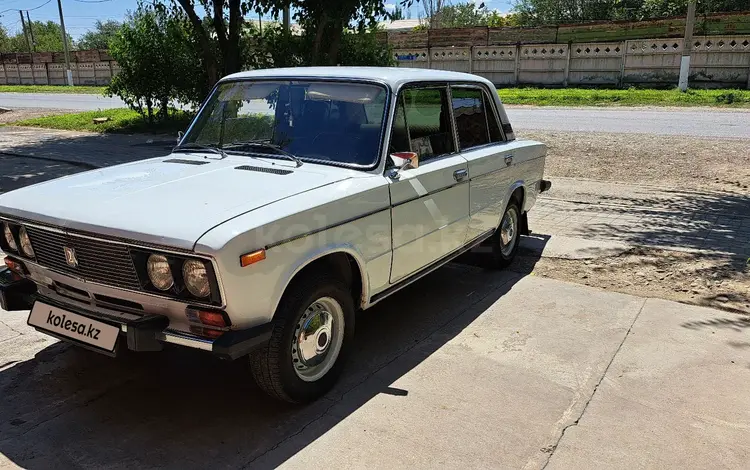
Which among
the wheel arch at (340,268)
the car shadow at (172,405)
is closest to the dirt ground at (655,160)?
the car shadow at (172,405)

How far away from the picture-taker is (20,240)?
347 centimetres

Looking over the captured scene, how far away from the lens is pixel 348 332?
146 inches

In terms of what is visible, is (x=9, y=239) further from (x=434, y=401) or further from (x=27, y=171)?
(x=27, y=171)

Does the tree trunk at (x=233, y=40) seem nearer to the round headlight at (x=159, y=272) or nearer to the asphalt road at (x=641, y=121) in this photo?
the asphalt road at (x=641, y=121)

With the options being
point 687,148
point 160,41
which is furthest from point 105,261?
point 160,41

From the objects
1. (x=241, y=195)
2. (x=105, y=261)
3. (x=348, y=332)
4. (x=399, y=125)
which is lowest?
(x=348, y=332)

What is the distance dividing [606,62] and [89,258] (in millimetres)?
27625

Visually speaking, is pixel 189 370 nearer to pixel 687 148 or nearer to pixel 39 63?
pixel 687 148

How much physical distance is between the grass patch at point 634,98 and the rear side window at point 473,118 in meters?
17.7

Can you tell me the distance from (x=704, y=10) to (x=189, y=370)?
36223 mm

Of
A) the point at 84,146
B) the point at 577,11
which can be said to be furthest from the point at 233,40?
the point at 577,11

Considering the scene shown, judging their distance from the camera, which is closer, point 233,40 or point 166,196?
point 166,196

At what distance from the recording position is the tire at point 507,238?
225 inches

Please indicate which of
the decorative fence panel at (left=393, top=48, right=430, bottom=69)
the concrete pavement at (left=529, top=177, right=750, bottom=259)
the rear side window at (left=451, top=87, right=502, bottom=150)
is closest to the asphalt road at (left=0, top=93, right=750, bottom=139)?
the concrete pavement at (left=529, top=177, right=750, bottom=259)
